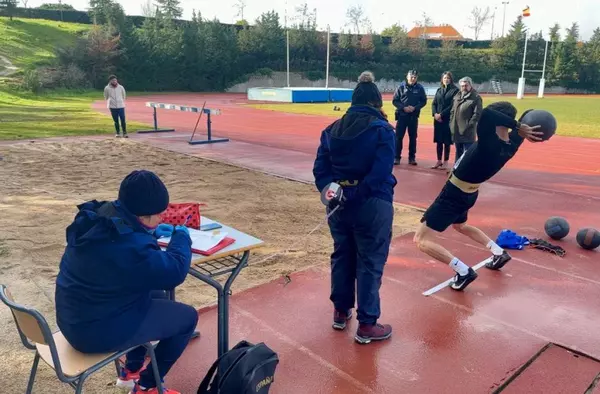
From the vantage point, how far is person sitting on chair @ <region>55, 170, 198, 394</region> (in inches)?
93.8

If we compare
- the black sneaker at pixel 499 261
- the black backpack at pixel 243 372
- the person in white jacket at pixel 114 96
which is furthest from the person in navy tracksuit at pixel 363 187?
the person in white jacket at pixel 114 96

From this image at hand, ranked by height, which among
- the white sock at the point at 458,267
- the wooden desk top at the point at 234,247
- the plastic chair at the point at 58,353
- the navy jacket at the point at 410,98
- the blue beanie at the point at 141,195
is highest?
the navy jacket at the point at 410,98

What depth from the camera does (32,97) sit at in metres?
34.6

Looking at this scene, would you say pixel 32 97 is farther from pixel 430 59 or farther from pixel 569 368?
pixel 430 59

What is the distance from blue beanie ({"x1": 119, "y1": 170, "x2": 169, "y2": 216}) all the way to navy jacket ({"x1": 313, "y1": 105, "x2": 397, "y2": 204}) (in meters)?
1.45

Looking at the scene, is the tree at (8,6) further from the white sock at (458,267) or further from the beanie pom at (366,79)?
the white sock at (458,267)

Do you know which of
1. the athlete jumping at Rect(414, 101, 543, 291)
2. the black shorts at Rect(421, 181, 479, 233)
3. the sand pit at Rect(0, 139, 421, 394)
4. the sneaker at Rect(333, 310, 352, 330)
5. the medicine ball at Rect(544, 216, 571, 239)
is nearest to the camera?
the sneaker at Rect(333, 310, 352, 330)

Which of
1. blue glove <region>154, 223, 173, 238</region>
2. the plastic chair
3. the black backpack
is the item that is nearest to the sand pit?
the plastic chair

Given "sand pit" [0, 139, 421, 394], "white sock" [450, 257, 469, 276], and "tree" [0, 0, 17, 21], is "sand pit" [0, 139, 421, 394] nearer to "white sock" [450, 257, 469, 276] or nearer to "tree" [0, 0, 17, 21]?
"white sock" [450, 257, 469, 276]

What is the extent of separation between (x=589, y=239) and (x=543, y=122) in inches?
101

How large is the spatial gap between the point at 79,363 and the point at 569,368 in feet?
10.6

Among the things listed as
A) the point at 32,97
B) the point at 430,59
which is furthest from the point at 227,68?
the point at 430,59

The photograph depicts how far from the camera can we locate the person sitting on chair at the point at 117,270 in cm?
238

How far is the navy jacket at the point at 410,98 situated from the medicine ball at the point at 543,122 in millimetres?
6429
